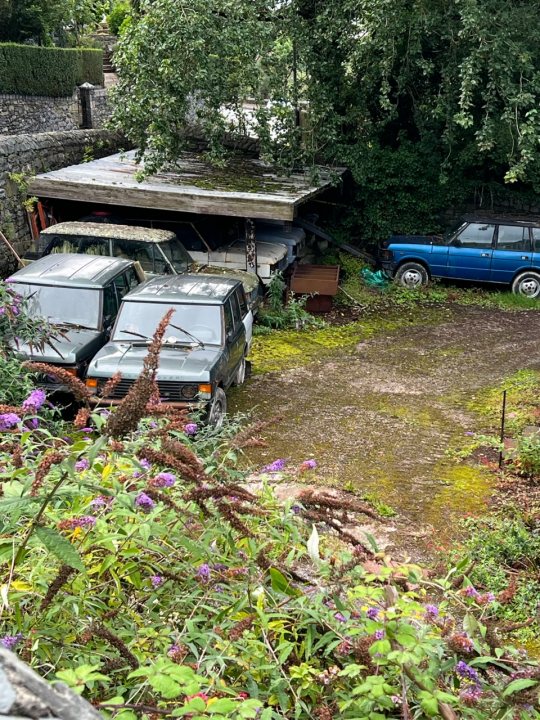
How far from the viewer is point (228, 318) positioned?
32.0ft

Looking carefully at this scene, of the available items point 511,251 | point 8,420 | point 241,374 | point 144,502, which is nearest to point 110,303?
point 241,374

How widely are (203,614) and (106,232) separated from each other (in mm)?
10084

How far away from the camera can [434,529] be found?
702 centimetres

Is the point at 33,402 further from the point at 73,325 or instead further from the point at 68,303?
the point at 68,303

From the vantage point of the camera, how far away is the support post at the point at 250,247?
46.1ft

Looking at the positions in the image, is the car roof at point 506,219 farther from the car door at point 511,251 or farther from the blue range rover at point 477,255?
the car door at point 511,251

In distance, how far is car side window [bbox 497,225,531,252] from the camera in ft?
52.1

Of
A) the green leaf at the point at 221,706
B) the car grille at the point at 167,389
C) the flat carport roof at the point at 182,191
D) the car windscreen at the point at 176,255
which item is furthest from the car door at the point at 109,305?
the green leaf at the point at 221,706

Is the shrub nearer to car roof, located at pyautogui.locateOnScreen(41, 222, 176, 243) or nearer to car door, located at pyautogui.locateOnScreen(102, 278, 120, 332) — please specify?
car roof, located at pyautogui.locateOnScreen(41, 222, 176, 243)

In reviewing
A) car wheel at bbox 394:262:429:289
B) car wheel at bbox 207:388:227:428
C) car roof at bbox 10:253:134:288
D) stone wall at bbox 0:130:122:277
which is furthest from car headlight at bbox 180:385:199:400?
car wheel at bbox 394:262:429:289

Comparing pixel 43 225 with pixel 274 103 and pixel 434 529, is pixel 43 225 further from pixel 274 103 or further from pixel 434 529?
pixel 434 529

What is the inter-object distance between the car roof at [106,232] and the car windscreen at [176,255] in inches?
5.1

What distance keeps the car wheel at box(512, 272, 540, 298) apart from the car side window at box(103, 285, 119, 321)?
9.35 m

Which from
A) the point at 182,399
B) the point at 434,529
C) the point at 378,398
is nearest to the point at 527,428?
A: the point at 378,398
